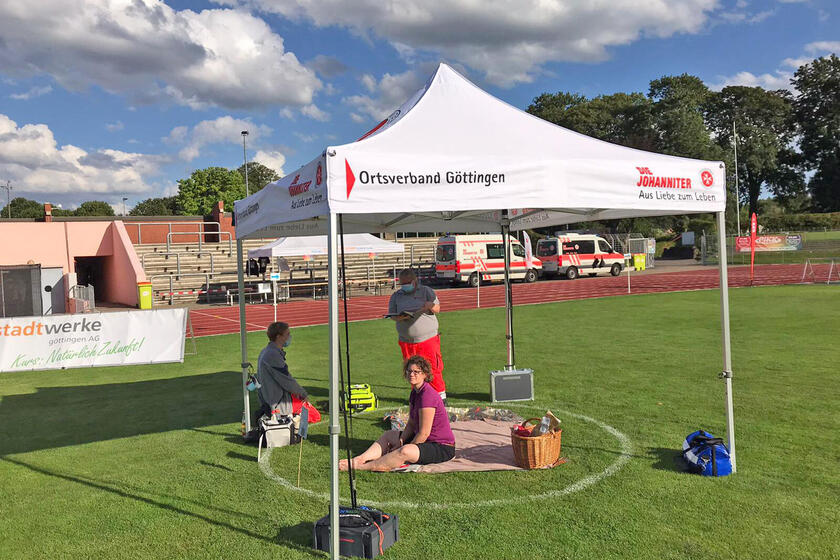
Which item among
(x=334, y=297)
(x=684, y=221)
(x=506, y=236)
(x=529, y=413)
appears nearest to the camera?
(x=334, y=297)

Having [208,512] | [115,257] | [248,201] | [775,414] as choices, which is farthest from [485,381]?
[115,257]

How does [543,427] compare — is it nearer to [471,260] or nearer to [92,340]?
[92,340]

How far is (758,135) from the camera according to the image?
221 ft

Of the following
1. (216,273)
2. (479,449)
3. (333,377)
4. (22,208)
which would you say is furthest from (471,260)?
(22,208)

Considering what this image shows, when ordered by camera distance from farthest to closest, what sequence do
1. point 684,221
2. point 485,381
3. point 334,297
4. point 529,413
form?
point 684,221
point 485,381
point 529,413
point 334,297

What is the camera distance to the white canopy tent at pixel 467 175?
4574mm

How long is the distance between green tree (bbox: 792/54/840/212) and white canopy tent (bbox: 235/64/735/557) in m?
77.9

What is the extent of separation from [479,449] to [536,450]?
0.91 metres

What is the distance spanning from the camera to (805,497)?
5020mm

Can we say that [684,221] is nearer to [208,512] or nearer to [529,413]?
[529,413]

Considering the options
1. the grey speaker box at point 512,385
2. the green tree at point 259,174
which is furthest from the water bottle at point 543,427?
the green tree at point 259,174

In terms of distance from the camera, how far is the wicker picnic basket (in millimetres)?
5793

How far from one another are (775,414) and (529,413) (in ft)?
9.34

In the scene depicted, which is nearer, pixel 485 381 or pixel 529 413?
pixel 529 413
